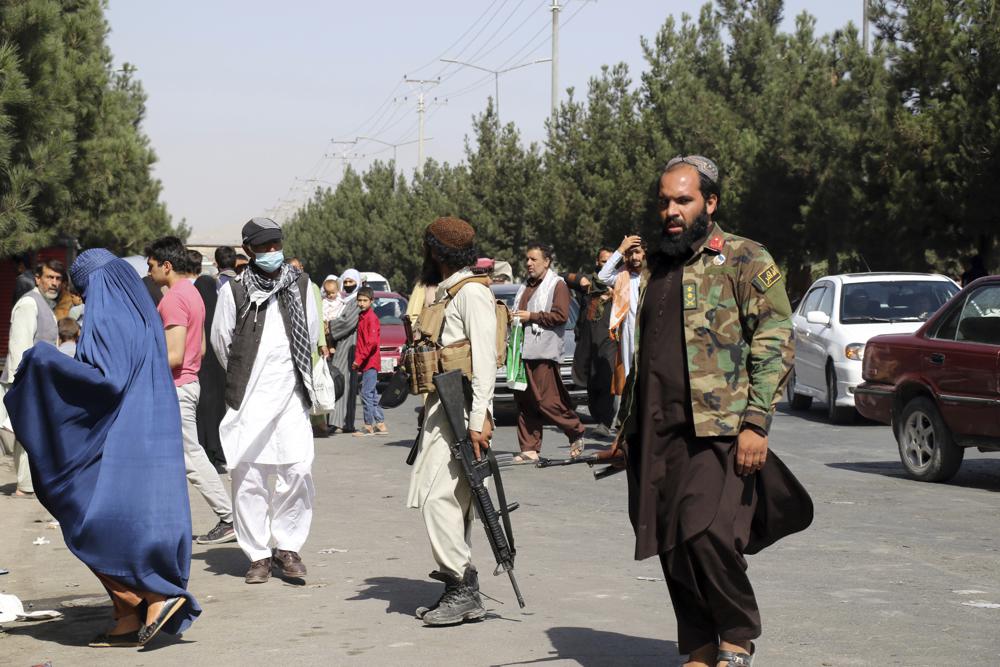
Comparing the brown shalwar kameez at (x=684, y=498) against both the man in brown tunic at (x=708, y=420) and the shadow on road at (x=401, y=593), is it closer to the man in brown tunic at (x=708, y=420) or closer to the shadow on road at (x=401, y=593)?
the man in brown tunic at (x=708, y=420)

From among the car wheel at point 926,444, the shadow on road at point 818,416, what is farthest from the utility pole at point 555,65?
the car wheel at point 926,444

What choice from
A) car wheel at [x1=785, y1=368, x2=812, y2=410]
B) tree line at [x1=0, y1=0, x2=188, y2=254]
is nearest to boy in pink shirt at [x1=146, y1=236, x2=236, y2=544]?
tree line at [x1=0, y1=0, x2=188, y2=254]

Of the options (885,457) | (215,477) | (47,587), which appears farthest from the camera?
(885,457)

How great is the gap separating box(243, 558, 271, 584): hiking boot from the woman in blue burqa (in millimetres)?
1357

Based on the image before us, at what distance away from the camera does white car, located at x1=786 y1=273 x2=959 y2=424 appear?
16797 mm

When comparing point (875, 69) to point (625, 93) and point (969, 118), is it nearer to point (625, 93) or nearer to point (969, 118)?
point (969, 118)

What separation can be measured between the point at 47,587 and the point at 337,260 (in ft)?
290

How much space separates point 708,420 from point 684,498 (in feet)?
0.93

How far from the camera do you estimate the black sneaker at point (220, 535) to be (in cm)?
932

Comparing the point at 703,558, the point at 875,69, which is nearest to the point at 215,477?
the point at 703,558

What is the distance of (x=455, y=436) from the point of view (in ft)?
22.0

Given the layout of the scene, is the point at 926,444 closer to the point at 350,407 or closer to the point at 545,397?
the point at 545,397

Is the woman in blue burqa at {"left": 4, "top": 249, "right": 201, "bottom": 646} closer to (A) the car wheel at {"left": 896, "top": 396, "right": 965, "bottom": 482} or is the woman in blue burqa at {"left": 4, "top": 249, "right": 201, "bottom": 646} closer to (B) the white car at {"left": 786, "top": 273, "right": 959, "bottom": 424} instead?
(A) the car wheel at {"left": 896, "top": 396, "right": 965, "bottom": 482}

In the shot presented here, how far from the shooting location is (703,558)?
16.7 feet
